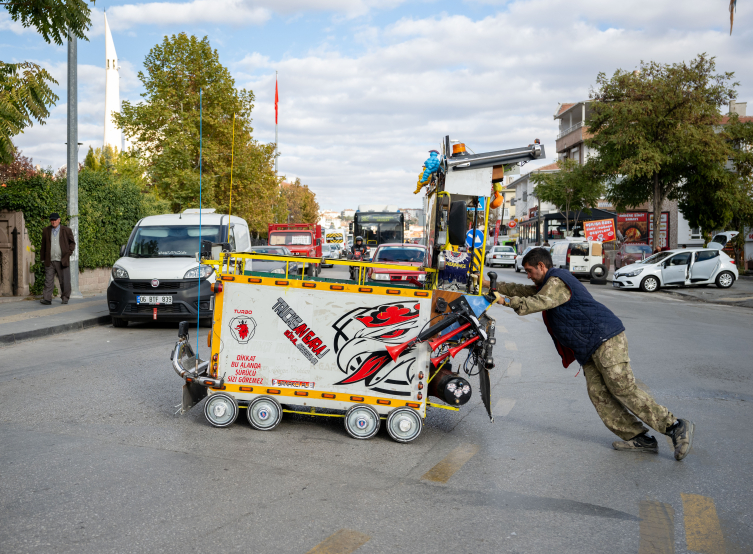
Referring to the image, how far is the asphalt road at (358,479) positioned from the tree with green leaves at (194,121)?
59.9ft

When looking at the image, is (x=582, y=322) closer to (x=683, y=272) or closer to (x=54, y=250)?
(x=54, y=250)

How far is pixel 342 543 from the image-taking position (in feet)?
11.2

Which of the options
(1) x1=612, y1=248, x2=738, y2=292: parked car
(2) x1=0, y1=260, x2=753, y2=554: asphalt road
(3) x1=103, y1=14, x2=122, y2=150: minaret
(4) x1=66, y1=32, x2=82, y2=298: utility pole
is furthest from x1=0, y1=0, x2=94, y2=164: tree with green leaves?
(3) x1=103, y1=14, x2=122, y2=150: minaret

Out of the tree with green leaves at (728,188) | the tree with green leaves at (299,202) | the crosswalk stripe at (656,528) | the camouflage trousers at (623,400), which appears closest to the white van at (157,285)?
the camouflage trousers at (623,400)

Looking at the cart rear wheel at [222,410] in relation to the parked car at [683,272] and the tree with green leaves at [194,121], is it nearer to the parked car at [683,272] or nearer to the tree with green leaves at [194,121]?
the tree with green leaves at [194,121]

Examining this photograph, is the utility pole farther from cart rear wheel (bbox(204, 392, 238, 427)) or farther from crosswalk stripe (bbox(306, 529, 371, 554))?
crosswalk stripe (bbox(306, 529, 371, 554))

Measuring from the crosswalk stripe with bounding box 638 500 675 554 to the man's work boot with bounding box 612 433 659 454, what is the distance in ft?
3.66

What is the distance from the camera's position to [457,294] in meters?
5.45

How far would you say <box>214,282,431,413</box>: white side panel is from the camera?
209 inches

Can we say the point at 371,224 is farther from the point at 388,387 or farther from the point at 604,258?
the point at 388,387

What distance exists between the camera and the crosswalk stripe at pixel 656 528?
137 inches

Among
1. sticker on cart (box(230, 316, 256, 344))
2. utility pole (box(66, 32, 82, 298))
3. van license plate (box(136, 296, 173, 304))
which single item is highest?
utility pole (box(66, 32, 82, 298))

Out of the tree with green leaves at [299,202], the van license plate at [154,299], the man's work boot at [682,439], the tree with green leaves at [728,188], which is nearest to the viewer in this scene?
the man's work boot at [682,439]

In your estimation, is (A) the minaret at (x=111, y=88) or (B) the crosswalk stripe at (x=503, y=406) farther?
(A) the minaret at (x=111, y=88)
